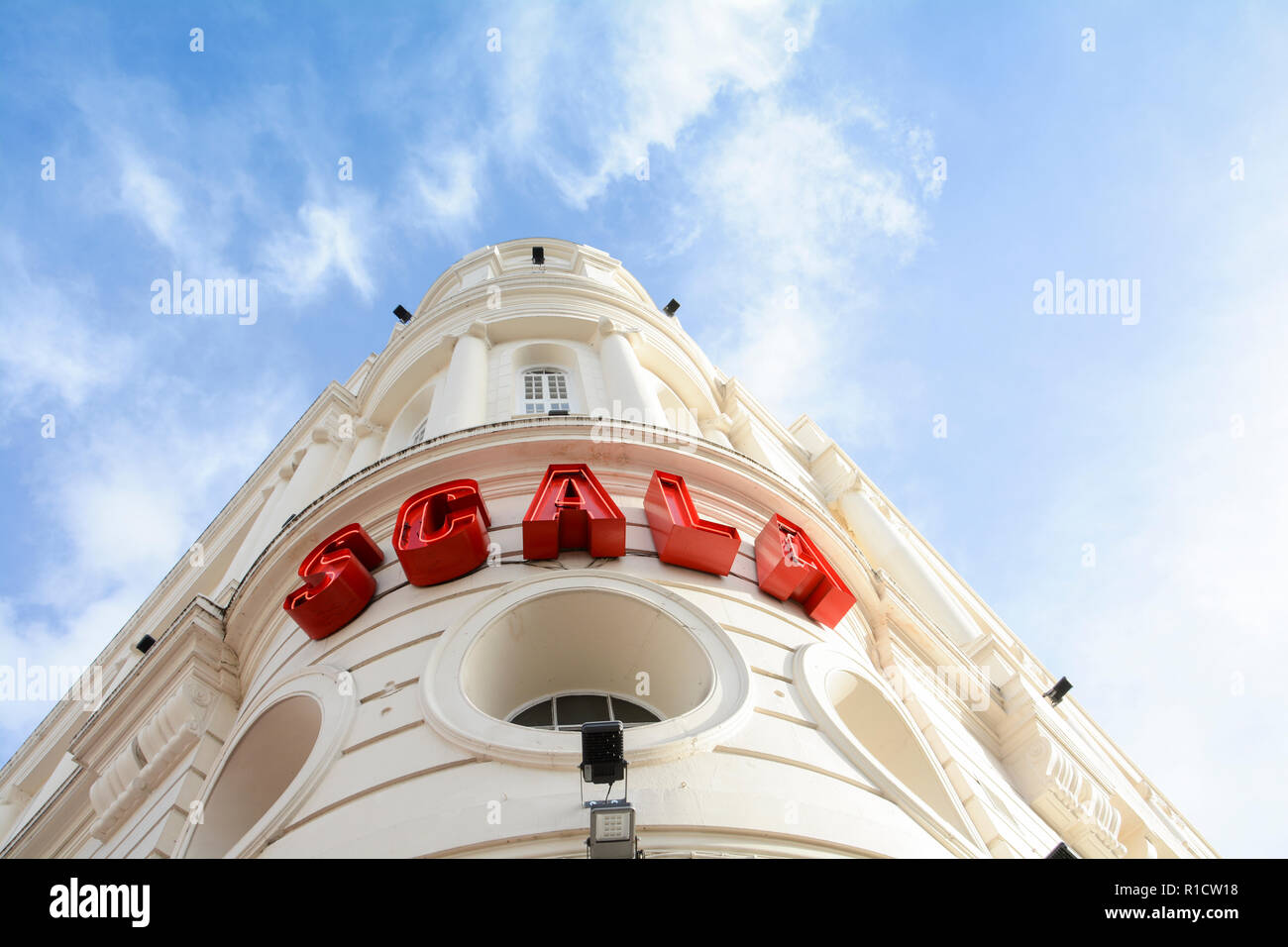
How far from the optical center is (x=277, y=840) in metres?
11.8

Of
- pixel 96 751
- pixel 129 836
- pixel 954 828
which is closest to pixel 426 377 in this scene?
pixel 96 751

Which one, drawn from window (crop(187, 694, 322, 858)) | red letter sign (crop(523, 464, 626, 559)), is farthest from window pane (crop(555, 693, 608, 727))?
window (crop(187, 694, 322, 858))

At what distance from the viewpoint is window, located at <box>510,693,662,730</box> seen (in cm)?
1428

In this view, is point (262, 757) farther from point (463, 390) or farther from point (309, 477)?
point (309, 477)

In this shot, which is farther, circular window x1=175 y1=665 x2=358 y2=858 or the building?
circular window x1=175 y1=665 x2=358 y2=858

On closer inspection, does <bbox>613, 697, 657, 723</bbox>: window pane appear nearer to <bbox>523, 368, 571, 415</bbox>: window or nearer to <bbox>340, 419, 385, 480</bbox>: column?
<bbox>523, 368, 571, 415</bbox>: window

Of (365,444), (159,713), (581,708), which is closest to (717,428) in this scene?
(365,444)

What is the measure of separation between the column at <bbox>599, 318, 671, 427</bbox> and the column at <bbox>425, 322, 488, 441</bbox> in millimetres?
2905

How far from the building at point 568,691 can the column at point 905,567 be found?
2.81 meters

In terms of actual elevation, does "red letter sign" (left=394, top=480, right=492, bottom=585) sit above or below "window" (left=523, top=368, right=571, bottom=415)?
below

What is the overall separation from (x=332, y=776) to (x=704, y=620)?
512cm
